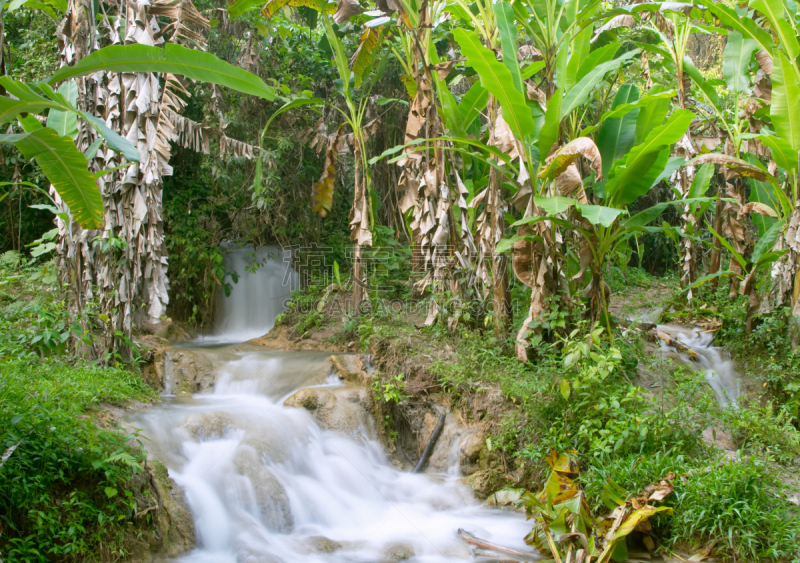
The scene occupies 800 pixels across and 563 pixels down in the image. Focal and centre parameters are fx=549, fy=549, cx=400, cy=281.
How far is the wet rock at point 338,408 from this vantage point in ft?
16.7

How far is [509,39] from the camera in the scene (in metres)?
4.82

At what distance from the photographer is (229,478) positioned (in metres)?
4.06

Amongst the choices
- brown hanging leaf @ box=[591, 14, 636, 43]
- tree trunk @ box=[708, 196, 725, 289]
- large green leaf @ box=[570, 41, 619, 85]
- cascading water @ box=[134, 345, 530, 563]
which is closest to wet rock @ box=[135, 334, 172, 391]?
cascading water @ box=[134, 345, 530, 563]

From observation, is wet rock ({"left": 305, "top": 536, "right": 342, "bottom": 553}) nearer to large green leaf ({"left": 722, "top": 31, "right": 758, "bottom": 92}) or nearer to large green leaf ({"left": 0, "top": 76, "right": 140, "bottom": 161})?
large green leaf ({"left": 0, "top": 76, "right": 140, "bottom": 161})

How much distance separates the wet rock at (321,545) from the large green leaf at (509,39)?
3772 mm

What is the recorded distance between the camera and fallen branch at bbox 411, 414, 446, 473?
486 cm

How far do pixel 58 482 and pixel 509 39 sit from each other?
468 centimetres

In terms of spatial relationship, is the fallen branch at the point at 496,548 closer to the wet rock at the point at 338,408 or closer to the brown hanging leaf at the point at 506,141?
the wet rock at the point at 338,408

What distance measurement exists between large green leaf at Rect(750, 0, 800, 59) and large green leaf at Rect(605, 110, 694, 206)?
4.04 ft

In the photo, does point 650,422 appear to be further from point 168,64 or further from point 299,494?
point 168,64

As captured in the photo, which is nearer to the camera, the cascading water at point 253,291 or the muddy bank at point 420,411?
the muddy bank at point 420,411

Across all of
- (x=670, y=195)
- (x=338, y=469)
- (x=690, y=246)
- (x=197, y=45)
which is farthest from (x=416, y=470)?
(x=670, y=195)

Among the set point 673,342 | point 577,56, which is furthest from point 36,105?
point 673,342

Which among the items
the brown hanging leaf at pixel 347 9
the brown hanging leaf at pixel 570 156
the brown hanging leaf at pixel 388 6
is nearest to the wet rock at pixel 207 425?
the brown hanging leaf at pixel 570 156
